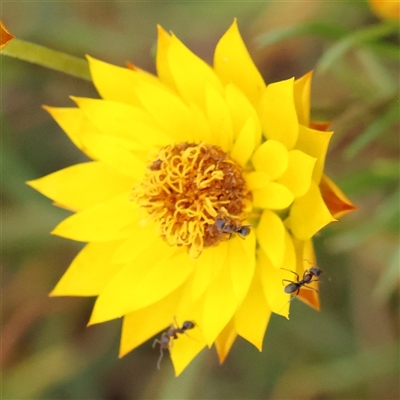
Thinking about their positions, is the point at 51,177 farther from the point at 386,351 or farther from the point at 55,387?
the point at 386,351

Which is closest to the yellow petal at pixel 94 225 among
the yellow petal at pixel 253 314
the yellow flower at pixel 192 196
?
the yellow flower at pixel 192 196

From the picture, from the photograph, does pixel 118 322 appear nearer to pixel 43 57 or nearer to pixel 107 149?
pixel 107 149

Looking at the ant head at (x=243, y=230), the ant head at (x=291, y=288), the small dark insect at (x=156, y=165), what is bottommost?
the ant head at (x=291, y=288)

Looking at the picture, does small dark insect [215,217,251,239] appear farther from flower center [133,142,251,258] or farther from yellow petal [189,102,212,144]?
yellow petal [189,102,212,144]

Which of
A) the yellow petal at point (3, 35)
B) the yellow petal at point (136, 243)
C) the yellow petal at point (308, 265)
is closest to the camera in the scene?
the yellow petal at point (3, 35)

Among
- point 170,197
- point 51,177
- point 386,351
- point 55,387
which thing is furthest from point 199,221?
point 55,387

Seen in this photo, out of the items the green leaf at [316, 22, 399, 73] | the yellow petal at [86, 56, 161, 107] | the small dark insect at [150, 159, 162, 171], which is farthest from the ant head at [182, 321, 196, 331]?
the green leaf at [316, 22, 399, 73]

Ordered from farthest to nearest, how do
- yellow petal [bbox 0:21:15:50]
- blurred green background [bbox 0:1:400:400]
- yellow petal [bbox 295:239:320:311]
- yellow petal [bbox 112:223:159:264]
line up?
1. blurred green background [bbox 0:1:400:400]
2. yellow petal [bbox 112:223:159:264]
3. yellow petal [bbox 295:239:320:311]
4. yellow petal [bbox 0:21:15:50]

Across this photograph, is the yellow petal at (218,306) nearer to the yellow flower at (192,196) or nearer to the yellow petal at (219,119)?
the yellow flower at (192,196)
